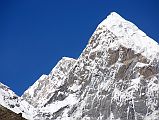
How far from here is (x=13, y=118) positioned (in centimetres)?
5512

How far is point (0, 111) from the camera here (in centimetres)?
5784

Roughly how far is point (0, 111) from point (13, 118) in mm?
3284
